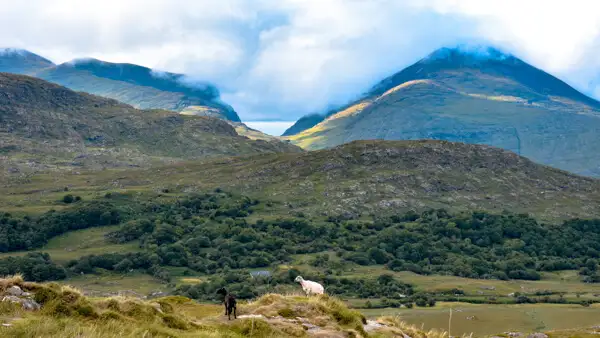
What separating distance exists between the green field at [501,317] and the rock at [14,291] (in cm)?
9716

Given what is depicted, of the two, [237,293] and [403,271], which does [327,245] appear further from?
[237,293]

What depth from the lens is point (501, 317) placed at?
127 m

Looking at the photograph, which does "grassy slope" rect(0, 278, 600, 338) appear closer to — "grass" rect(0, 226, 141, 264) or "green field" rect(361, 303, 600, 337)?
"green field" rect(361, 303, 600, 337)

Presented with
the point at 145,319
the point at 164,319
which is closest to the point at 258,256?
the point at 164,319

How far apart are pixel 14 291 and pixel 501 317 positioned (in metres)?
124

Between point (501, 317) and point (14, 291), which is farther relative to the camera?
point (501, 317)

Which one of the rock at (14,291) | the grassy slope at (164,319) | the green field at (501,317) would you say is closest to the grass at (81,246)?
the green field at (501,317)

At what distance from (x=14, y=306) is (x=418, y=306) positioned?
125552mm

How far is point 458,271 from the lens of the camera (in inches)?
6919

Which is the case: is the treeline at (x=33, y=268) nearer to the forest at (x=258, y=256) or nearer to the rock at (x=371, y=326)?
the forest at (x=258, y=256)

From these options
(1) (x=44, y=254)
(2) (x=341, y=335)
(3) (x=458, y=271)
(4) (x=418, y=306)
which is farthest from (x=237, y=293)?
(2) (x=341, y=335)

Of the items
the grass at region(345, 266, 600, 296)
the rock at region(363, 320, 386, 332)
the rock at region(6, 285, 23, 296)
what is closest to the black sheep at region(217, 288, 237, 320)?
the rock at region(363, 320, 386, 332)

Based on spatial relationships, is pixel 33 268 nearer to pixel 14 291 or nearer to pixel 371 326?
pixel 14 291

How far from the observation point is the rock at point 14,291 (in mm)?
19653
